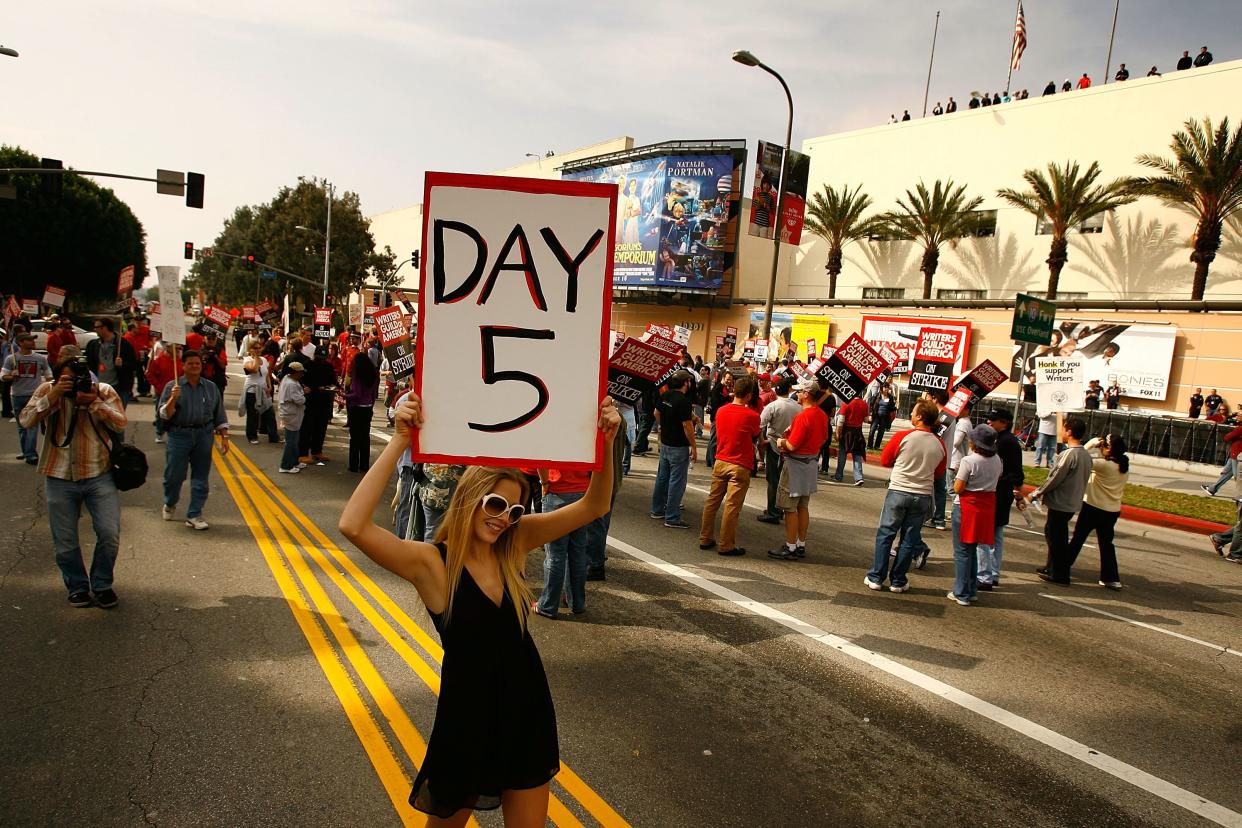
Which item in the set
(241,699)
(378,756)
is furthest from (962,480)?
(241,699)

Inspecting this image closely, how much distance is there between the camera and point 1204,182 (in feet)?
77.9

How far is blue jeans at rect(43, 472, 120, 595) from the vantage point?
540 cm

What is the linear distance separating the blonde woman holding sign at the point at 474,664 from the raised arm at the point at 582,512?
185 millimetres

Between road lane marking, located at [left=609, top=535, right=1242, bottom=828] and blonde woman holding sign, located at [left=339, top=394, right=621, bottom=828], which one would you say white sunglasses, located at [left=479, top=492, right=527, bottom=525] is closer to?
blonde woman holding sign, located at [left=339, top=394, right=621, bottom=828]

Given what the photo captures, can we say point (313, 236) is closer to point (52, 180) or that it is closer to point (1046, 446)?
point (52, 180)

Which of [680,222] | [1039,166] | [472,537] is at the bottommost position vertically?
[472,537]

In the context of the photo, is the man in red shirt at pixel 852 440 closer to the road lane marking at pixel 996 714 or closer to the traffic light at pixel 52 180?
the road lane marking at pixel 996 714

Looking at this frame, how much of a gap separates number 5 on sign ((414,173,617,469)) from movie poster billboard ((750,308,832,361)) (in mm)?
29637

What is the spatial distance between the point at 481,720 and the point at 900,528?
558cm

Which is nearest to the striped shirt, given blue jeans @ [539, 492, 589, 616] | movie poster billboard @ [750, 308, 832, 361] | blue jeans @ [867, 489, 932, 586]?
blue jeans @ [539, 492, 589, 616]

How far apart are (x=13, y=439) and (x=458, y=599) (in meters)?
13.1

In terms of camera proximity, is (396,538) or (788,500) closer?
(396,538)

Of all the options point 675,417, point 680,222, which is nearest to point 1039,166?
point 680,222

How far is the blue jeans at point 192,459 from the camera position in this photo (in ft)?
25.6
